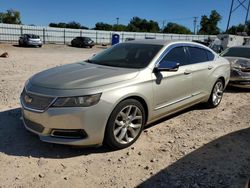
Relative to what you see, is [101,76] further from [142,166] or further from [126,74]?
[142,166]

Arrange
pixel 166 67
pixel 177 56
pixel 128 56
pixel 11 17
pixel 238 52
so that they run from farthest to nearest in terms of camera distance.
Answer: pixel 11 17, pixel 238 52, pixel 177 56, pixel 128 56, pixel 166 67

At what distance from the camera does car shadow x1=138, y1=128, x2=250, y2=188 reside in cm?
338

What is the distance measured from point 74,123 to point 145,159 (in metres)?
1.08

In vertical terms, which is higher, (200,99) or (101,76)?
(101,76)

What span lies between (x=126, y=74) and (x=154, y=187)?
1.66 metres

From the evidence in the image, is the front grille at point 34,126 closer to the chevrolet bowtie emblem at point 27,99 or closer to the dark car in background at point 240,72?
the chevrolet bowtie emblem at point 27,99

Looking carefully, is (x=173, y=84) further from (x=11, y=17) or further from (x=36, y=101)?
(x=11, y=17)

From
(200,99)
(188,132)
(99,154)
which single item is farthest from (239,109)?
(99,154)

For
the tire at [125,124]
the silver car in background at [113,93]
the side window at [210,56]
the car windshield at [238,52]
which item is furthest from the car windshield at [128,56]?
the car windshield at [238,52]

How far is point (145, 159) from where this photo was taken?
12.9 ft

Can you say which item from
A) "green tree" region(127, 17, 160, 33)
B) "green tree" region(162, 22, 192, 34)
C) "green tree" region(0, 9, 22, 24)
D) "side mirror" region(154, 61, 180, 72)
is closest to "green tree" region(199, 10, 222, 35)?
"green tree" region(162, 22, 192, 34)

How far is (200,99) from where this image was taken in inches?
233

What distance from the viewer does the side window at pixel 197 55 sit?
221 inches

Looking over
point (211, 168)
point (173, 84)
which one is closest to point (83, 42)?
point (173, 84)
